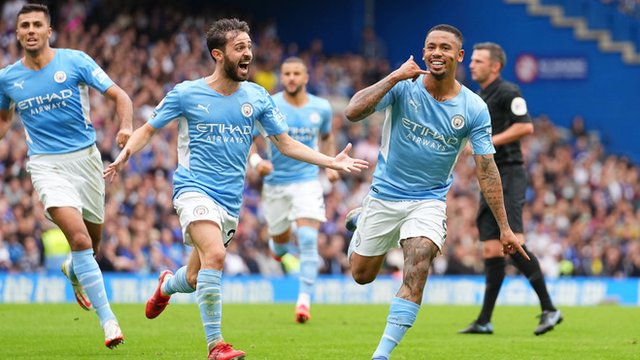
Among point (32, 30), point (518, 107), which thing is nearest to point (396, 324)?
point (32, 30)

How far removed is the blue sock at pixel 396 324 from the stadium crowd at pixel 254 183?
41.2 ft

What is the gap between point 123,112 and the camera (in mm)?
10492

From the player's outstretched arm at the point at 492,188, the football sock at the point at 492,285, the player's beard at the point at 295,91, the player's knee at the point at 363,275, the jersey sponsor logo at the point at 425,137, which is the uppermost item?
the player's beard at the point at 295,91

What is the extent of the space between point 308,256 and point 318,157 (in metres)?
4.98

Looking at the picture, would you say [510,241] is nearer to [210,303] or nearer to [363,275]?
[363,275]

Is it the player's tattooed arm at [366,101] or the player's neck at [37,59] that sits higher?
the player's neck at [37,59]

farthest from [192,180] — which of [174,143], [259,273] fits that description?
[174,143]

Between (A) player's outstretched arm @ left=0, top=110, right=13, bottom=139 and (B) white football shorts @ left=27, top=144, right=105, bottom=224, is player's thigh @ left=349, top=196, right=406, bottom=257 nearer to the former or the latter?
(B) white football shorts @ left=27, top=144, right=105, bottom=224

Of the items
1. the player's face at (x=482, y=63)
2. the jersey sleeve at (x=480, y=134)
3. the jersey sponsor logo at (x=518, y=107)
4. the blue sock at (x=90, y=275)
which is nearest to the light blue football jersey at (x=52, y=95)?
the blue sock at (x=90, y=275)

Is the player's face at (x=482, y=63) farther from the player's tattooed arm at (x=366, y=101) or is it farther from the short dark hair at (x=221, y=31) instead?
the player's tattooed arm at (x=366, y=101)

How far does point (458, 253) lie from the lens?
82.0ft

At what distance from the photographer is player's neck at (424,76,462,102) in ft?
31.3

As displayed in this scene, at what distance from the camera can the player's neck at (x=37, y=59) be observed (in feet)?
35.2

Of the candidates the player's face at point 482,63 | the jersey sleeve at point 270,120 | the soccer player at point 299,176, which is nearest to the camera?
the jersey sleeve at point 270,120
